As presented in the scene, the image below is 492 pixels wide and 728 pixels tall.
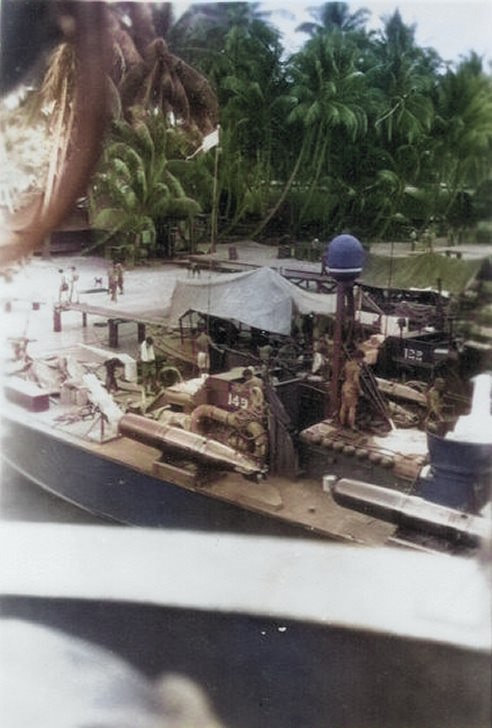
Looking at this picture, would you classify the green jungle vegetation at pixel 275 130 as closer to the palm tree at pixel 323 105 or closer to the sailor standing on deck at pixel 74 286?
the palm tree at pixel 323 105

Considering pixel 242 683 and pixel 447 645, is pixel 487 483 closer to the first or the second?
pixel 447 645

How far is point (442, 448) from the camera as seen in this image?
2217mm

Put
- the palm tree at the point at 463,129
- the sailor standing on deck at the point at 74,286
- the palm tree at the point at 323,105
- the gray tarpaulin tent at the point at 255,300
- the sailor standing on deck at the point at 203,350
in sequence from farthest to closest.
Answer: the sailor standing on deck at the point at 74,286, the sailor standing on deck at the point at 203,350, the gray tarpaulin tent at the point at 255,300, the palm tree at the point at 323,105, the palm tree at the point at 463,129

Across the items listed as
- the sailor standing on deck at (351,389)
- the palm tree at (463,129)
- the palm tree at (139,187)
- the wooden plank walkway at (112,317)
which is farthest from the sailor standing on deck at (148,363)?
the palm tree at (463,129)

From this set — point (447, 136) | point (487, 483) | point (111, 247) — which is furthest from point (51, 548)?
point (447, 136)

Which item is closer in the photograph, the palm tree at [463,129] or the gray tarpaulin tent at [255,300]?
the palm tree at [463,129]

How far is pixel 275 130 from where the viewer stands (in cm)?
232

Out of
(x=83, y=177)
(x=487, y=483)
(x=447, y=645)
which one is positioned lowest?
(x=447, y=645)

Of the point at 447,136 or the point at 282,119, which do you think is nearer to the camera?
the point at 447,136

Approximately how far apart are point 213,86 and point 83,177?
1.52ft

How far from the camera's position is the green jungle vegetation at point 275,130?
7.10 ft

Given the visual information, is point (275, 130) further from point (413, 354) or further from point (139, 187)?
point (413, 354)

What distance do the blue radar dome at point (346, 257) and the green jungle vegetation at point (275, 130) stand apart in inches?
1.6

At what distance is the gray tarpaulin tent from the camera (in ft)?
7.66
